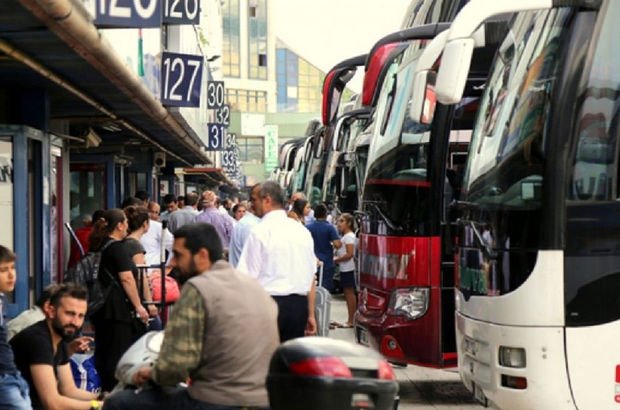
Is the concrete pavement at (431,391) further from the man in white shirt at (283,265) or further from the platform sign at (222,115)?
the platform sign at (222,115)

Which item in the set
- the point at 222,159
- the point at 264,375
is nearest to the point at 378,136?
the point at 264,375

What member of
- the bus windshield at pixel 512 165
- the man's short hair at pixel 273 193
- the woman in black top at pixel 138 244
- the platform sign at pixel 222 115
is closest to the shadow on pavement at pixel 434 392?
the woman in black top at pixel 138 244

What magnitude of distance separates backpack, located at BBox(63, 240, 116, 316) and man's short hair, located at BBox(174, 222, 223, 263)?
15.8 feet

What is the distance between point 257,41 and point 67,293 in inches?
Answer: 4782

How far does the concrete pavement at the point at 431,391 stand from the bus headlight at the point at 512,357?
3396mm

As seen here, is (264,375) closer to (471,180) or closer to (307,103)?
(471,180)

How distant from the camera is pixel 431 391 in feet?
42.1

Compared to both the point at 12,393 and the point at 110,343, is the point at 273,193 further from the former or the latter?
the point at 12,393

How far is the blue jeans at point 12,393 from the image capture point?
6.88m

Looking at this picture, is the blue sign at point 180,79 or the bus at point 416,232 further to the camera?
the blue sign at point 180,79

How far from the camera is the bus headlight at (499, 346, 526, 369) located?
26.4 ft

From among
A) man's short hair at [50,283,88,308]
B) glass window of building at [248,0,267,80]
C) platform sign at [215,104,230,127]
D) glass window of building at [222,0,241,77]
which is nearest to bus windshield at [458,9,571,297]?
man's short hair at [50,283,88,308]

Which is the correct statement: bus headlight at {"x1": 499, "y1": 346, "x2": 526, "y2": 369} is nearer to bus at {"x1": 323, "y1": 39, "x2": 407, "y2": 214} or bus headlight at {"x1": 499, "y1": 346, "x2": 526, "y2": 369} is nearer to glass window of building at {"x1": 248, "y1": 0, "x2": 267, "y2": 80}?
bus at {"x1": 323, "y1": 39, "x2": 407, "y2": 214}

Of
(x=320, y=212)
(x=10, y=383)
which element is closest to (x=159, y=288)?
(x=10, y=383)
